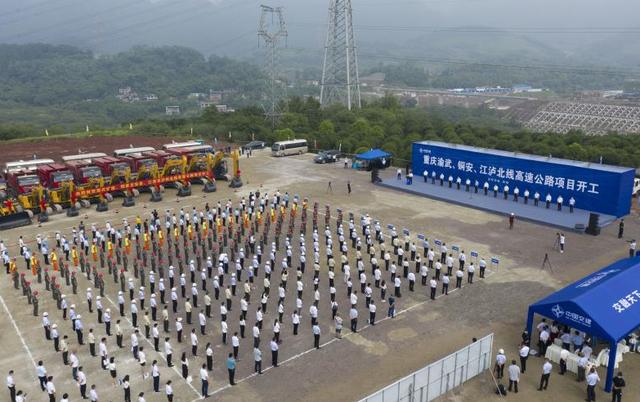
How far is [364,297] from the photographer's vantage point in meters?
18.2

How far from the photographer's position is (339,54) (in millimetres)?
62094

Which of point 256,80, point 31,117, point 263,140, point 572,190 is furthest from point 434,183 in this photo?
point 256,80

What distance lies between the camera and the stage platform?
2553 centimetres

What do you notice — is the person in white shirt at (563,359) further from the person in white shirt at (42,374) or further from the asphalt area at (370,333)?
the person in white shirt at (42,374)

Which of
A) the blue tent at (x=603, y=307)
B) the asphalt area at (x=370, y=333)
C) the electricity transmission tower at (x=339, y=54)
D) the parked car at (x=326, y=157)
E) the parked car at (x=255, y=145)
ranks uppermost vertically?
the electricity transmission tower at (x=339, y=54)

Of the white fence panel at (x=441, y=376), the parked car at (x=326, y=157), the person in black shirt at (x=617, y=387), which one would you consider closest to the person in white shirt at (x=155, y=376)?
the white fence panel at (x=441, y=376)

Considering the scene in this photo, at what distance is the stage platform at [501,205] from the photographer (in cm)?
2553

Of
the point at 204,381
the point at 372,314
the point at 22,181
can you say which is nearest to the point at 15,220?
the point at 22,181

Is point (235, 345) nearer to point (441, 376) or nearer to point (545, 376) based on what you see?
point (441, 376)

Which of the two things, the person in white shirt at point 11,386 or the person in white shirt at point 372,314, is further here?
the person in white shirt at point 372,314

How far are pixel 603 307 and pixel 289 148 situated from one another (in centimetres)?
3146

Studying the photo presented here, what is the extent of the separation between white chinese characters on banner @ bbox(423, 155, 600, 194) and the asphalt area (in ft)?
8.13

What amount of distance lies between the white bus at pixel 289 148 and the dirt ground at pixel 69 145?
30.6 ft

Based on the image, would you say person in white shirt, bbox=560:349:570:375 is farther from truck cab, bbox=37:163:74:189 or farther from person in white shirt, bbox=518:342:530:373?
truck cab, bbox=37:163:74:189
